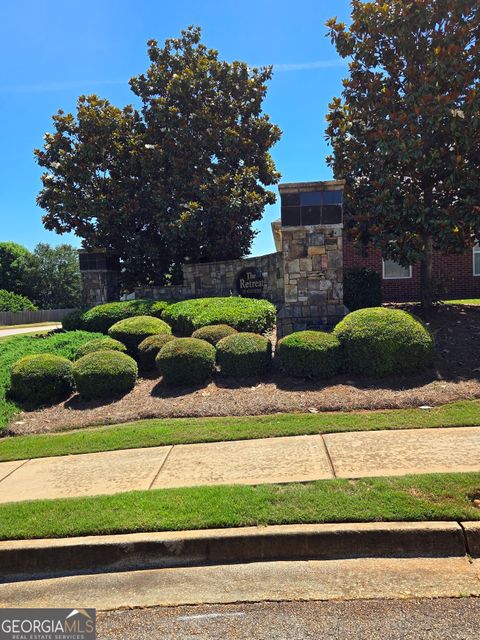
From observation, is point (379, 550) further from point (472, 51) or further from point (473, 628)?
point (472, 51)

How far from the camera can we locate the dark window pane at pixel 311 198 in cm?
919

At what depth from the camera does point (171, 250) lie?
15.7 metres

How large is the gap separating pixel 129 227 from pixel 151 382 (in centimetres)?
858

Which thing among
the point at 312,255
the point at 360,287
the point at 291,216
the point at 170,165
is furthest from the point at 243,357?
the point at 170,165

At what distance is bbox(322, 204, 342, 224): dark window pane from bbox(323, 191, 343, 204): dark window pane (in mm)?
79

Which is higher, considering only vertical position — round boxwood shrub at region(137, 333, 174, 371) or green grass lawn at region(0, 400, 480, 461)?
round boxwood shrub at region(137, 333, 174, 371)

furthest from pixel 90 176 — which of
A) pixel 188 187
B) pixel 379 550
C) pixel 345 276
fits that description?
pixel 379 550

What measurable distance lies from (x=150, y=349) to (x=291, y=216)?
3.77 m

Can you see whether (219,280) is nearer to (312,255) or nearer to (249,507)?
(312,255)

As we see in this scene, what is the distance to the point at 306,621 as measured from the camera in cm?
276

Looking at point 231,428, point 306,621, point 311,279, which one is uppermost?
point 311,279

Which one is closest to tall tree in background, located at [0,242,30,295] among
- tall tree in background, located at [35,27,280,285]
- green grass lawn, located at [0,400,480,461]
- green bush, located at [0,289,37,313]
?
green bush, located at [0,289,37,313]

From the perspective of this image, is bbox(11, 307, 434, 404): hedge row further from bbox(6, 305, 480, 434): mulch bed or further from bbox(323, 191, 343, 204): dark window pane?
bbox(323, 191, 343, 204): dark window pane

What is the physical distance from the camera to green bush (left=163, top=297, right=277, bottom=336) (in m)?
9.95
